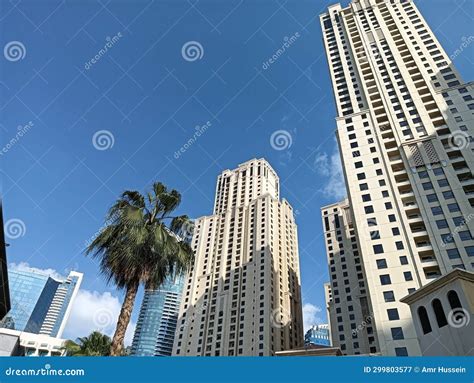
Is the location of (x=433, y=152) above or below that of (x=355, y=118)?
below

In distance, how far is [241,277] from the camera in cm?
8806

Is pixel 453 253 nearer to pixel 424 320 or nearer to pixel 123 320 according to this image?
pixel 424 320

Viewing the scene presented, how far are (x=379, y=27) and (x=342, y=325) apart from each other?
66.0 m

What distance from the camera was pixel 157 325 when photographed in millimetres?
182375

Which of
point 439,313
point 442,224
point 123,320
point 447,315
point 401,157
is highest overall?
point 401,157

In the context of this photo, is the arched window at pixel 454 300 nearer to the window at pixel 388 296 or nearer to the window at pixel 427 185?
the window at pixel 388 296

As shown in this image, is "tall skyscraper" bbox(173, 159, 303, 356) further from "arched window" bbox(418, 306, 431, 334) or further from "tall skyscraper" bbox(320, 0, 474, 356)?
"arched window" bbox(418, 306, 431, 334)

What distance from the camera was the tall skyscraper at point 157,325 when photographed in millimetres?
176000

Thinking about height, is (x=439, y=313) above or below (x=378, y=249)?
below

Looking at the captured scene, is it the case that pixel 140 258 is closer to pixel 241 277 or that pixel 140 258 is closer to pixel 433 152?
pixel 433 152

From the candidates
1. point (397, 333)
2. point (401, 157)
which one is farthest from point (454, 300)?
point (401, 157)

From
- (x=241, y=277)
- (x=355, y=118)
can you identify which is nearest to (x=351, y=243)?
(x=241, y=277)

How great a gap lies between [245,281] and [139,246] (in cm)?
7573

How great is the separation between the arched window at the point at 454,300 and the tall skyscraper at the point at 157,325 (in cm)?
17069
